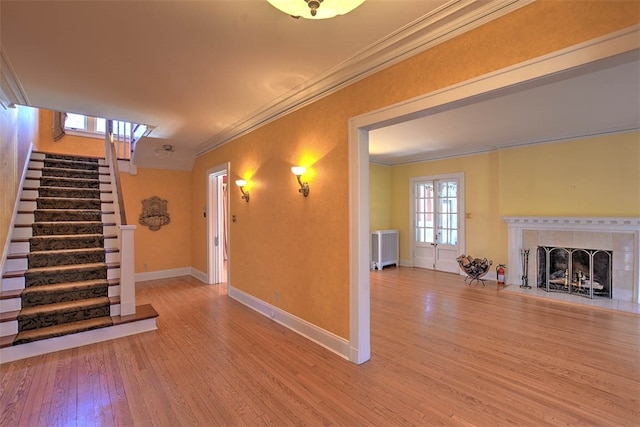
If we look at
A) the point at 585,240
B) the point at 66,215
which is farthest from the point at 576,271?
the point at 66,215

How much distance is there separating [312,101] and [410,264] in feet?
18.5

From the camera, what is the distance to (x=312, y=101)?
10.7 ft

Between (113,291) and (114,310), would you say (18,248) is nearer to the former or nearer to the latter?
(113,291)

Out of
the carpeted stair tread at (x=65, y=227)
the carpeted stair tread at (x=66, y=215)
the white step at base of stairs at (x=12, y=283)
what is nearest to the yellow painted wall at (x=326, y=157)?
the carpeted stair tread at (x=65, y=227)

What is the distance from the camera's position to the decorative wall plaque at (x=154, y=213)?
632 centimetres

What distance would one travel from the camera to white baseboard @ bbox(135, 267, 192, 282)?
6.22 meters

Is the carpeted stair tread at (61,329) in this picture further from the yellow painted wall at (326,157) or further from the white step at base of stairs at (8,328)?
the yellow painted wall at (326,157)

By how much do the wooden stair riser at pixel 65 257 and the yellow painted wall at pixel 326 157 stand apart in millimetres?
1842

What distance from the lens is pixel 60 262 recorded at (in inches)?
150

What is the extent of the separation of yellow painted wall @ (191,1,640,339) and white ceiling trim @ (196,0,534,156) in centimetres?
5

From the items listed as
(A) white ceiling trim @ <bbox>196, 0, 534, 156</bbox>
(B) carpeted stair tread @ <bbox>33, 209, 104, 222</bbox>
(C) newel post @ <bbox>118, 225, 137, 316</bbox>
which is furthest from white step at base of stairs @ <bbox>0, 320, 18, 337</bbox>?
(A) white ceiling trim @ <bbox>196, 0, 534, 156</bbox>

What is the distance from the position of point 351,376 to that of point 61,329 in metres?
3.06

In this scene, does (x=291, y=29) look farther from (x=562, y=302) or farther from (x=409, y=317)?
(x=562, y=302)

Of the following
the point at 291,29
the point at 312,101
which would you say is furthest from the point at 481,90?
the point at 312,101
